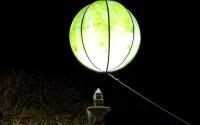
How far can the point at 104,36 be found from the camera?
168 inches

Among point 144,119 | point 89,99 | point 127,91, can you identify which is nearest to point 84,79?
point 89,99

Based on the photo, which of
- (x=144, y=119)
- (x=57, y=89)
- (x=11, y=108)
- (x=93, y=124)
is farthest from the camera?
(x=144, y=119)

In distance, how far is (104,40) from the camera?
14.0 feet

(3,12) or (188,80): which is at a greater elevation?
(3,12)

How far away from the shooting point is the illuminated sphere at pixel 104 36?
4273 millimetres

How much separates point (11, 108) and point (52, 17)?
7.03ft

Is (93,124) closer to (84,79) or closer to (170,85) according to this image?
(84,79)

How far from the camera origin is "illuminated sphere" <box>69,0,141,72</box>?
427cm

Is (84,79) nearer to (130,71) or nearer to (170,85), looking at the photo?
(130,71)

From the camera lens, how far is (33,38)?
6.64m

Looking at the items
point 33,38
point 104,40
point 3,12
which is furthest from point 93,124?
point 3,12

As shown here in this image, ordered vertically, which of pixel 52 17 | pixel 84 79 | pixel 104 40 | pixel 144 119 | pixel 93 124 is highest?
pixel 52 17

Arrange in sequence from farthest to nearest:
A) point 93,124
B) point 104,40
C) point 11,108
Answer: point 11,108, point 93,124, point 104,40

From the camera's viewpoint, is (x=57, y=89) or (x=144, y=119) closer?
(x=57, y=89)
